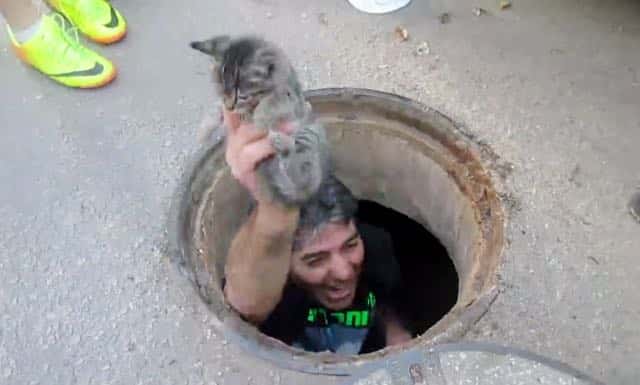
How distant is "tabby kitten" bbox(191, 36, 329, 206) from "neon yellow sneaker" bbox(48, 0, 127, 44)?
0.92 meters

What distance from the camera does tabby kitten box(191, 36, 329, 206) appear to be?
1.74 metres

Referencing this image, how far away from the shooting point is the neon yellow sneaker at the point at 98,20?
8.79 ft

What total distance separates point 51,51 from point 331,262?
942 millimetres

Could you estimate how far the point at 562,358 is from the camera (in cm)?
204

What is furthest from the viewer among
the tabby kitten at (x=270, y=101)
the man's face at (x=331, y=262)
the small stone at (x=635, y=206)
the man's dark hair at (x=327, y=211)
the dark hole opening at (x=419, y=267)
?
the dark hole opening at (x=419, y=267)

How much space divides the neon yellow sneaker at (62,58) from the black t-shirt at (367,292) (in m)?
0.79

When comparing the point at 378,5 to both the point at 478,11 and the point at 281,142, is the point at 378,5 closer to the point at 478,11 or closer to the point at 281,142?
the point at 478,11

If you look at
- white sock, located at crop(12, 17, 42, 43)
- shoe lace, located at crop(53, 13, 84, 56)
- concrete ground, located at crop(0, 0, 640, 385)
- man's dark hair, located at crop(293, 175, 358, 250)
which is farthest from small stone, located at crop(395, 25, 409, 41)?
white sock, located at crop(12, 17, 42, 43)

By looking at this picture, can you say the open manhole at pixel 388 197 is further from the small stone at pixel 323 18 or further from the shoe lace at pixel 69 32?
the shoe lace at pixel 69 32

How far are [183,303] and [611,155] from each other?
1.09 meters

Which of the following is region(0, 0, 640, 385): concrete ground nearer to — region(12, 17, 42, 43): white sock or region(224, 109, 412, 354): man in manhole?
region(12, 17, 42, 43): white sock

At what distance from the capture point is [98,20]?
269cm

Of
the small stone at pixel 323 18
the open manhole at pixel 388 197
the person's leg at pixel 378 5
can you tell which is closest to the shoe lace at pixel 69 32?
the open manhole at pixel 388 197

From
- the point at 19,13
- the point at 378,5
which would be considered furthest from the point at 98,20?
the point at 378,5
